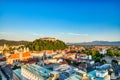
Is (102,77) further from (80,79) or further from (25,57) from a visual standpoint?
(25,57)

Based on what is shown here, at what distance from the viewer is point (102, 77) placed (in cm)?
429

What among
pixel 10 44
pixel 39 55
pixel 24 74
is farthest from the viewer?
pixel 10 44

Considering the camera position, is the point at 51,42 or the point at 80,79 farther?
the point at 51,42

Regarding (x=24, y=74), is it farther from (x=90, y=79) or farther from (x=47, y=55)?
(x=47, y=55)

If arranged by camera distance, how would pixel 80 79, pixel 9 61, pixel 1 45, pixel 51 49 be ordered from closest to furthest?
pixel 80 79, pixel 9 61, pixel 51 49, pixel 1 45

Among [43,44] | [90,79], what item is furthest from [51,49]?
[90,79]

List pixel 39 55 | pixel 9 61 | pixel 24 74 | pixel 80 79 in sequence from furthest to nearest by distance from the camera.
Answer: pixel 39 55
pixel 9 61
pixel 24 74
pixel 80 79

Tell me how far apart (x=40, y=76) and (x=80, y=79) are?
0.80m

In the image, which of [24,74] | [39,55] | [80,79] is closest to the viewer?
[80,79]

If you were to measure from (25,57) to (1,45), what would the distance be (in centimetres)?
924

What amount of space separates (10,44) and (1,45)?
2.85 m

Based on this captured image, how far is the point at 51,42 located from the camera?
50.4 feet

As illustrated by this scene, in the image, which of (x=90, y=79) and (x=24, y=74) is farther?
(x=24, y=74)

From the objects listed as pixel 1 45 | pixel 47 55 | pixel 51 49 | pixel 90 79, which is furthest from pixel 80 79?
pixel 1 45
